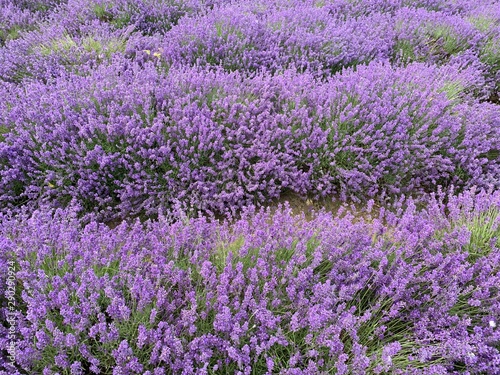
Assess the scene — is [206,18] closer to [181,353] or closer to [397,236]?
[397,236]

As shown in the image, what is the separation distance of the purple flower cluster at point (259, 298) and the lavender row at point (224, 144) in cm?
56

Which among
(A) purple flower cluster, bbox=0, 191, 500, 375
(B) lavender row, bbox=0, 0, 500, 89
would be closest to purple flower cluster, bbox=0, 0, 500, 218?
(B) lavender row, bbox=0, 0, 500, 89

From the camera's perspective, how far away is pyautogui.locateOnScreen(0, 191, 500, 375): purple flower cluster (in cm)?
168

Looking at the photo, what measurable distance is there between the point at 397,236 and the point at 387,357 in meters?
0.71

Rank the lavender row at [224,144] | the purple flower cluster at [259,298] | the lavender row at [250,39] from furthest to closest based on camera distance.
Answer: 1. the lavender row at [250,39]
2. the lavender row at [224,144]
3. the purple flower cluster at [259,298]

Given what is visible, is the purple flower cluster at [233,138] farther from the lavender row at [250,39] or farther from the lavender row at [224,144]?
the lavender row at [250,39]

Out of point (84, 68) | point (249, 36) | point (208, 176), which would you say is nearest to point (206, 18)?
point (249, 36)

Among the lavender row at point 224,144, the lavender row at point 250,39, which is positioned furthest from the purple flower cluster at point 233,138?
the lavender row at point 250,39

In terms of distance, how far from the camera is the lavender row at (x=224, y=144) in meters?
2.84

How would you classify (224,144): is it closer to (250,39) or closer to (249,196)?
(249,196)

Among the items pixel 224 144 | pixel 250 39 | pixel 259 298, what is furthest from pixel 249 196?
pixel 250 39

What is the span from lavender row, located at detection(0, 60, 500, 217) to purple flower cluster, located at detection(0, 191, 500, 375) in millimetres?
562

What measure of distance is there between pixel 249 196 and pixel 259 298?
96 cm

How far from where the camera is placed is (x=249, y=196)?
2.80 m
